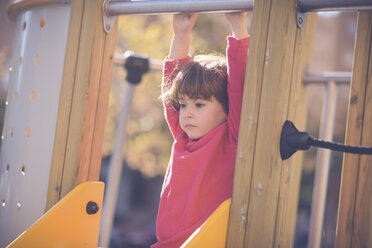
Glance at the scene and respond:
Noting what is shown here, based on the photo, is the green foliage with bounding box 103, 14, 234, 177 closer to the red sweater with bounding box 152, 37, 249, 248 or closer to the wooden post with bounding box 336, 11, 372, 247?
the red sweater with bounding box 152, 37, 249, 248

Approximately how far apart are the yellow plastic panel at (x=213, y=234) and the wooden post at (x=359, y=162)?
0.48 meters

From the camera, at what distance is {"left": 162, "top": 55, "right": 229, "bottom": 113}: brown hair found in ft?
5.29

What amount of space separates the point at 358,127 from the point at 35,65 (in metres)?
1.25

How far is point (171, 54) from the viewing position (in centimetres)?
175

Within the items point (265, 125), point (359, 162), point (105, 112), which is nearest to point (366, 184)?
point (359, 162)

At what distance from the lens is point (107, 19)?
1546 mm

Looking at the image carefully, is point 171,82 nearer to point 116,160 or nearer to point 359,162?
point 359,162

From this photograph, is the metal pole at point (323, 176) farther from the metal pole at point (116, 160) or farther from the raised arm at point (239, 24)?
the metal pole at point (116, 160)

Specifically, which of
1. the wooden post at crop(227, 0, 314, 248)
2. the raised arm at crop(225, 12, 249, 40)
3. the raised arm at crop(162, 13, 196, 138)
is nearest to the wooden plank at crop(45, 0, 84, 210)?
the raised arm at crop(162, 13, 196, 138)

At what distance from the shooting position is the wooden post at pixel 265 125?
112 centimetres

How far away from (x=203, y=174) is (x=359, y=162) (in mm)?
536

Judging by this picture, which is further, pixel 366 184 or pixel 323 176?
pixel 323 176

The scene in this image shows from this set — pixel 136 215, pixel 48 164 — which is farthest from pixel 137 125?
pixel 48 164

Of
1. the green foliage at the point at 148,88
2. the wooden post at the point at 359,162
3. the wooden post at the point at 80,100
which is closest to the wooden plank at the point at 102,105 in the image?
the wooden post at the point at 80,100
